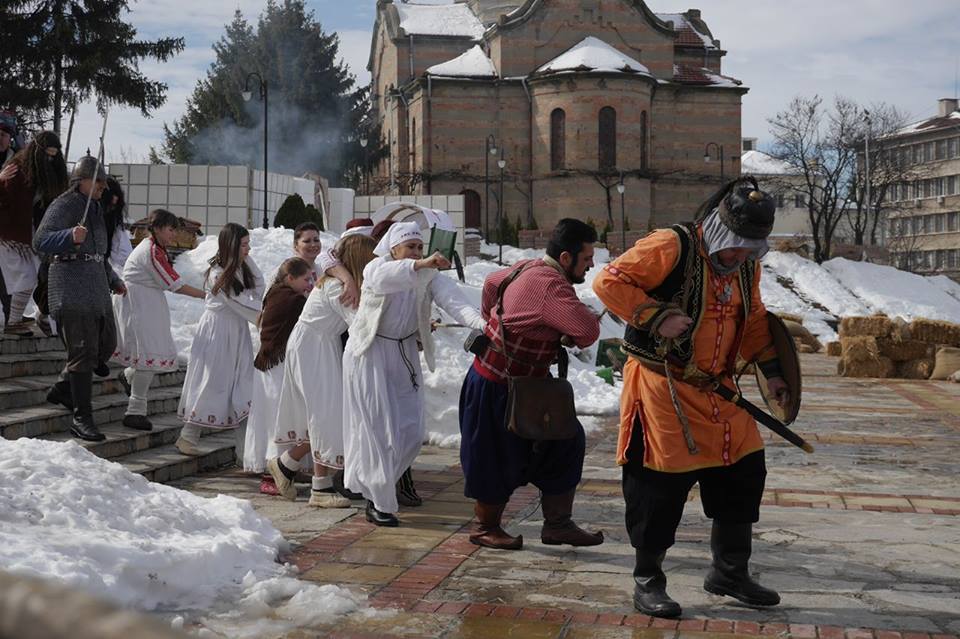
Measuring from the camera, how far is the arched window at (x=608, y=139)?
53.5 meters

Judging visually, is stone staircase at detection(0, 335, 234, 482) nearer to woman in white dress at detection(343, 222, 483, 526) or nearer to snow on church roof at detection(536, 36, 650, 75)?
woman in white dress at detection(343, 222, 483, 526)

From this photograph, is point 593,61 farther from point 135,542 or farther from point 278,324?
point 135,542

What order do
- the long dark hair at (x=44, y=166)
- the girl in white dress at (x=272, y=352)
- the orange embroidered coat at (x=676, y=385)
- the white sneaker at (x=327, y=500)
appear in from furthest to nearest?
the long dark hair at (x=44, y=166) < the girl in white dress at (x=272, y=352) < the white sneaker at (x=327, y=500) < the orange embroidered coat at (x=676, y=385)

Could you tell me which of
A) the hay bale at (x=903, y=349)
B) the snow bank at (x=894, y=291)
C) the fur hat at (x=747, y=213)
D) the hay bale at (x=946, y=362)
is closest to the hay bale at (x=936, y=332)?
the hay bale at (x=903, y=349)

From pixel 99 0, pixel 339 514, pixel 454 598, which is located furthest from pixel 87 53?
pixel 454 598

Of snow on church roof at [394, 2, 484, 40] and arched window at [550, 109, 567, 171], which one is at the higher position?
snow on church roof at [394, 2, 484, 40]

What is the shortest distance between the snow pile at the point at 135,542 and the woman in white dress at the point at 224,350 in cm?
295

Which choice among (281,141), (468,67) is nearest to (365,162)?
(281,141)

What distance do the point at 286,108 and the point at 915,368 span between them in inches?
1808

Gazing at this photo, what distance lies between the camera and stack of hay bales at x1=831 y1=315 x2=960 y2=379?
903 inches

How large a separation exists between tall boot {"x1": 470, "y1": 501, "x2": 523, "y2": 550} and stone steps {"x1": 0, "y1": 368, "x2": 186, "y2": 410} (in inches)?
176

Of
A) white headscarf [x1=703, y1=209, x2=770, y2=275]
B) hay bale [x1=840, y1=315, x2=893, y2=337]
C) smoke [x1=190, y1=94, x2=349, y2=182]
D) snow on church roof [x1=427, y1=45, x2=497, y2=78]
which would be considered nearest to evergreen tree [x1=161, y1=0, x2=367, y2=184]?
smoke [x1=190, y1=94, x2=349, y2=182]

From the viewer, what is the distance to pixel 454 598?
16.9 feet

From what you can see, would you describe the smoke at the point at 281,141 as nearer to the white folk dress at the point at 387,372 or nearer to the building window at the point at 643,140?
the building window at the point at 643,140
